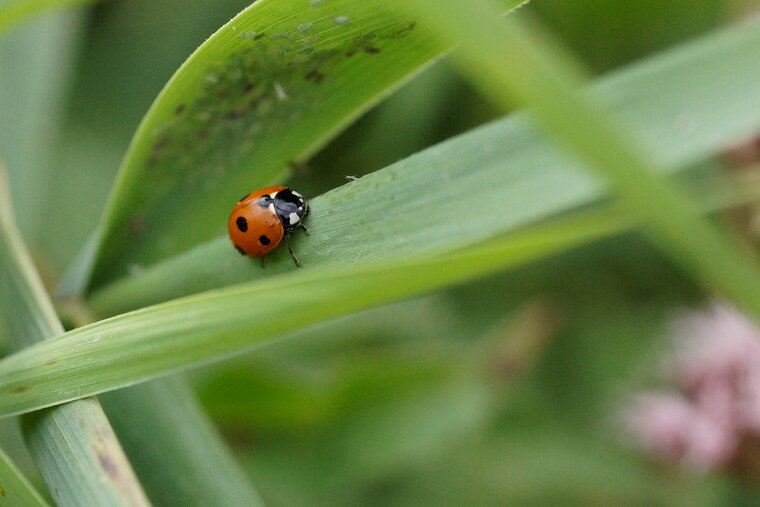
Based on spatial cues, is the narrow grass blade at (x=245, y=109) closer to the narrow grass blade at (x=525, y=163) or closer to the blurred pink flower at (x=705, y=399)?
the narrow grass blade at (x=525, y=163)

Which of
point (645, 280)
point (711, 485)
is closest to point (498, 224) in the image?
point (711, 485)

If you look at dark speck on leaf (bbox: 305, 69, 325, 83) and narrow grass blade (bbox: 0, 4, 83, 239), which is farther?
narrow grass blade (bbox: 0, 4, 83, 239)

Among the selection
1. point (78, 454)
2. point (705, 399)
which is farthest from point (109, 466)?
point (705, 399)

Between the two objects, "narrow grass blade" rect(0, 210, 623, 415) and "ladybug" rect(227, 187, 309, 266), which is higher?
"ladybug" rect(227, 187, 309, 266)

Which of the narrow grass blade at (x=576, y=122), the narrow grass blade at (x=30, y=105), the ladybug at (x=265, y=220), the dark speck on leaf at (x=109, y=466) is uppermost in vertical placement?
the narrow grass blade at (x=30, y=105)

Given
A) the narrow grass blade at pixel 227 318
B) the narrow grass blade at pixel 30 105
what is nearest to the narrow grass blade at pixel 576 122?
the narrow grass blade at pixel 227 318

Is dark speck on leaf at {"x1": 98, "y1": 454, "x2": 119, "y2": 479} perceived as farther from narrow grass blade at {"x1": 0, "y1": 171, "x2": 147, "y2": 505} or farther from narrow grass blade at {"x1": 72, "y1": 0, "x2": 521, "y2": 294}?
narrow grass blade at {"x1": 72, "y1": 0, "x2": 521, "y2": 294}

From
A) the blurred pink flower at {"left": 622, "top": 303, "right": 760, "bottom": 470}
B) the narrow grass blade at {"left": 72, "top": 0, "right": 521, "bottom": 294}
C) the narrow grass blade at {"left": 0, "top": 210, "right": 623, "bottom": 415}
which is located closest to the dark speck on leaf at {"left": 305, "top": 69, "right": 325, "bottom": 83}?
the narrow grass blade at {"left": 72, "top": 0, "right": 521, "bottom": 294}
